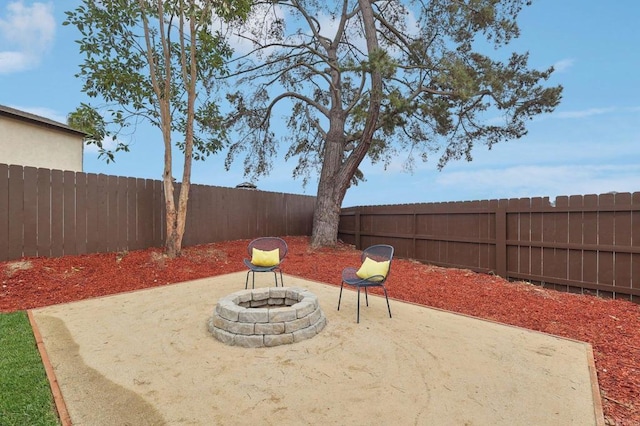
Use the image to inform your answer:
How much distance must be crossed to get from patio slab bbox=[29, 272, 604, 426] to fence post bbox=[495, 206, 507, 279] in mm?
2940

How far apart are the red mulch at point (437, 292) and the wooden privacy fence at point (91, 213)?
39 centimetres

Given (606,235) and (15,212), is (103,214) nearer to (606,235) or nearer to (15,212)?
(15,212)

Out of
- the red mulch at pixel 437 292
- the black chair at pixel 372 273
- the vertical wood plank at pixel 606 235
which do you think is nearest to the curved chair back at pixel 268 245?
the red mulch at pixel 437 292

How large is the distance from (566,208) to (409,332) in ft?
13.4

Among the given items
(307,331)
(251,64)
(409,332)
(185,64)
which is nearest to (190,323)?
(307,331)

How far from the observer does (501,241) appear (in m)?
6.21

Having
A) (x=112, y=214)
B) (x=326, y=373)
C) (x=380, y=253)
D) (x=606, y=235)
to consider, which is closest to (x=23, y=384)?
(x=326, y=373)

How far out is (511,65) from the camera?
8.10 metres

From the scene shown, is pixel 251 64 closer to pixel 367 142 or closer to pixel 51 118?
pixel 367 142

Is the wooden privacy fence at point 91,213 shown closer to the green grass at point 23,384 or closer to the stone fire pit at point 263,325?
the green grass at point 23,384

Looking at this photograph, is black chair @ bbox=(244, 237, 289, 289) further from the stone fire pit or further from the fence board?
the fence board

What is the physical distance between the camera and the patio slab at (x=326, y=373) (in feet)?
6.68

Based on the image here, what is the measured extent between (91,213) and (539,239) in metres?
8.69

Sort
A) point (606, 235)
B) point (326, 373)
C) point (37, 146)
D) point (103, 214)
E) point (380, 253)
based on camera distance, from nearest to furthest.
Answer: point (326, 373) → point (380, 253) → point (606, 235) → point (103, 214) → point (37, 146)
